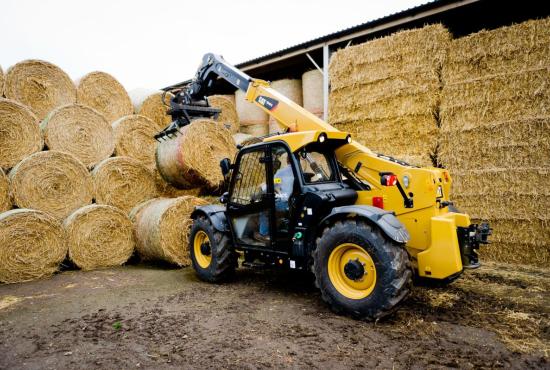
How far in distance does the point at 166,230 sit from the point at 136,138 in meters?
2.43

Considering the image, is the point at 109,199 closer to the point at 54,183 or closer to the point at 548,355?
the point at 54,183

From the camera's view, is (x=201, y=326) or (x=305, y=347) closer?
(x=305, y=347)

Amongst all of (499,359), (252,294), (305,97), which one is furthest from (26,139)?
(499,359)

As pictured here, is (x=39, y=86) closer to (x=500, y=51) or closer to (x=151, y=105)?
(x=151, y=105)

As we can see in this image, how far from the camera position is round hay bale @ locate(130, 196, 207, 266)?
6184 mm

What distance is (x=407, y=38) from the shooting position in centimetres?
667

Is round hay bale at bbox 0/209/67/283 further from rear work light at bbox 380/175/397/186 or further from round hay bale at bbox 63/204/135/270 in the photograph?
rear work light at bbox 380/175/397/186

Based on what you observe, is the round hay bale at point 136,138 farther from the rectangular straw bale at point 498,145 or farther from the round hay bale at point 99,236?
the rectangular straw bale at point 498,145

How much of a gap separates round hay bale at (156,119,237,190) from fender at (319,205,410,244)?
3297 mm

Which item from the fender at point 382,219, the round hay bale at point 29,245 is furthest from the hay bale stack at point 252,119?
the fender at point 382,219

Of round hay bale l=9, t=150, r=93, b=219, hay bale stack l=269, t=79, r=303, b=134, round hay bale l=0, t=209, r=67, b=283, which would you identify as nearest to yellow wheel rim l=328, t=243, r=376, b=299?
round hay bale l=0, t=209, r=67, b=283

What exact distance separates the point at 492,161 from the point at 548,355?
11.9 ft

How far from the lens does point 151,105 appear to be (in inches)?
340

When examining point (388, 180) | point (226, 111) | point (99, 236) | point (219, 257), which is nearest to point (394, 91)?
point (388, 180)
